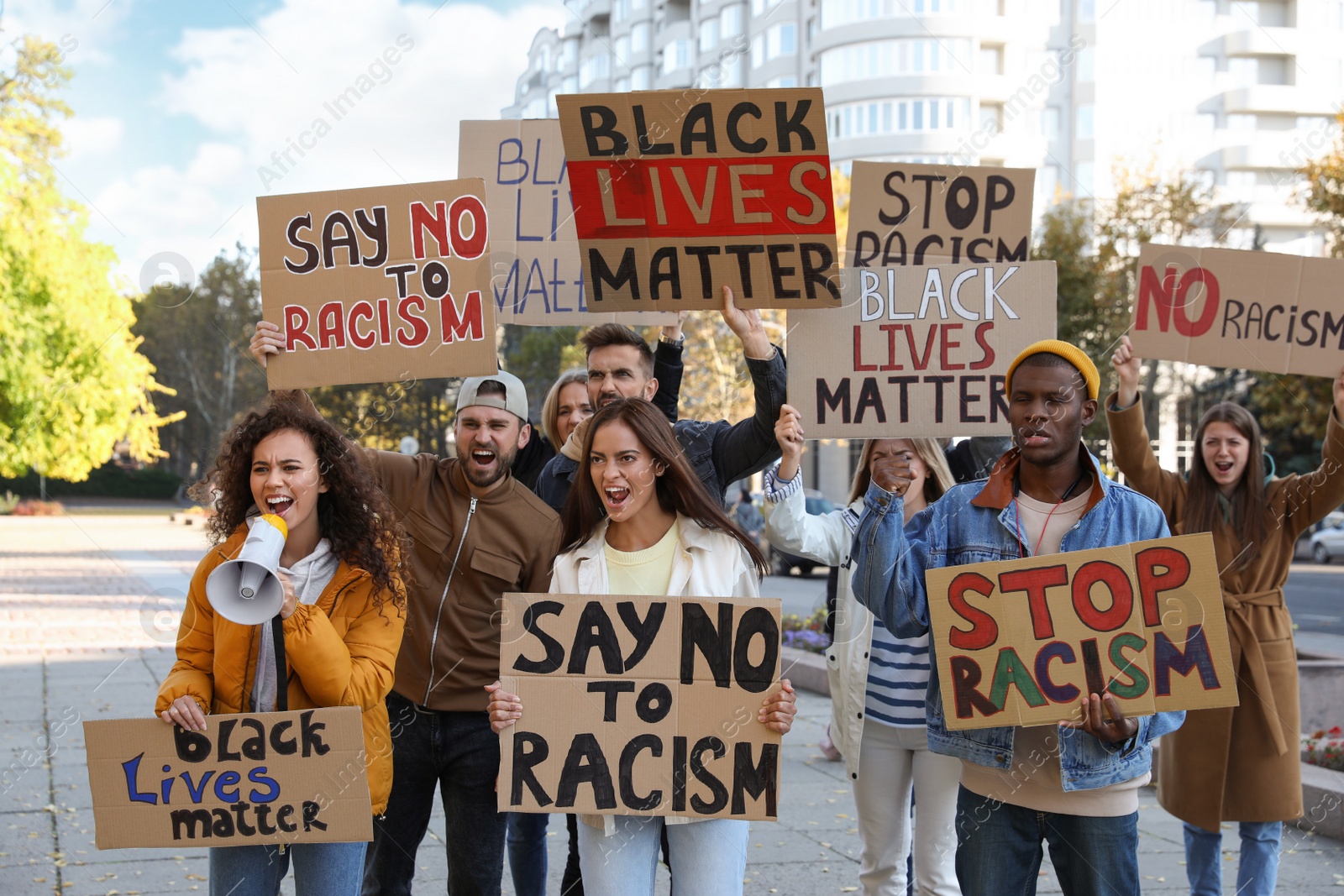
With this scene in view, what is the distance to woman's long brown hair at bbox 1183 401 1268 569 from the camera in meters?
4.82

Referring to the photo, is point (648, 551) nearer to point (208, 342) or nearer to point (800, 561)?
point (800, 561)

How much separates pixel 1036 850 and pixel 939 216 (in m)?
2.51

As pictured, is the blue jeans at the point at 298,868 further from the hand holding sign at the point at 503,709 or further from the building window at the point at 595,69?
the building window at the point at 595,69

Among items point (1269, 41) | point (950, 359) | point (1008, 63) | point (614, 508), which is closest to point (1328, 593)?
point (950, 359)

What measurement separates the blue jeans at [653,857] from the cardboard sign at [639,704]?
0.08m

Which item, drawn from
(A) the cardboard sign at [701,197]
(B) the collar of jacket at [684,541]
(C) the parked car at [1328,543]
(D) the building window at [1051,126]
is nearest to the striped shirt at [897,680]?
(B) the collar of jacket at [684,541]

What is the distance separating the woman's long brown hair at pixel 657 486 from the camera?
3502mm

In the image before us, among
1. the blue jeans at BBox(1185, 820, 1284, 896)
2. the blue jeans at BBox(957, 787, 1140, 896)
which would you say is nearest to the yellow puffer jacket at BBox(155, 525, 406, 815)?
the blue jeans at BBox(957, 787, 1140, 896)

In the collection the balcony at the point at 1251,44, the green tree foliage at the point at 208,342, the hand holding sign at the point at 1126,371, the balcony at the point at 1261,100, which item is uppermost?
the balcony at the point at 1251,44

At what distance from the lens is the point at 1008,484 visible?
3.27m

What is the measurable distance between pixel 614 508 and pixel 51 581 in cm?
1856

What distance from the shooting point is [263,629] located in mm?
3139

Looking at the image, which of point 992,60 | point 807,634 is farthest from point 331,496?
point 992,60

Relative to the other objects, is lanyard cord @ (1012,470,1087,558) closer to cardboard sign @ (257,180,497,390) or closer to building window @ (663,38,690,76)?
cardboard sign @ (257,180,497,390)
